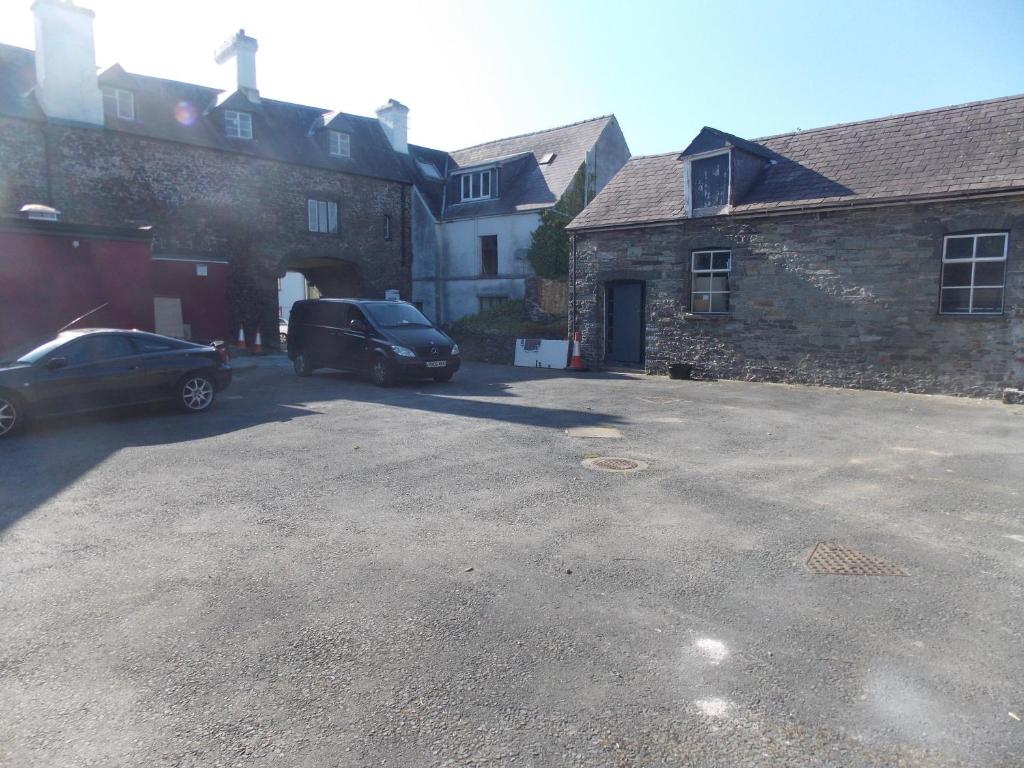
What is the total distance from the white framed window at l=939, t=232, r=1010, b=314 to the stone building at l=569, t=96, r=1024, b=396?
3cm

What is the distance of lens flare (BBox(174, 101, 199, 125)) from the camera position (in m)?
25.6

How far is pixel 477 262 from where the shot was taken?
3125 centimetres

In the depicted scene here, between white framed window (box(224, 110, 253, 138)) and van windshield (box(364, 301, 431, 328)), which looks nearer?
van windshield (box(364, 301, 431, 328))

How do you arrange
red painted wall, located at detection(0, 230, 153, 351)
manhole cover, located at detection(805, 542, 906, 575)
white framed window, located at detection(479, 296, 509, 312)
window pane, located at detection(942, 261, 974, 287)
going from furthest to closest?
white framed window, located at detection(479, 296, 509, 312)
red painted wall, located at detection(0, 230, 153, 351)
window pane, located at detection(942, 261, 974, 287)
manhole cover, located at detection(805, 542, 906, 575)

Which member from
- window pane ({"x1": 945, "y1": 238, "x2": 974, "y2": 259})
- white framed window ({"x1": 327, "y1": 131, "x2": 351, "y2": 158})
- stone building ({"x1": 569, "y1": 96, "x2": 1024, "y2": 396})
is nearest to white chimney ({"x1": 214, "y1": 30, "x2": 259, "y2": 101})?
white framed window ({"x1": 327, "y1": 131, "x2": 351, "y2": 158})

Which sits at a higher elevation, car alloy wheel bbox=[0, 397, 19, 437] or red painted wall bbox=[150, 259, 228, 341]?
red painted wall bbox=[150, 259, 228, 341]

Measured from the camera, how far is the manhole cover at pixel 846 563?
15.5ft

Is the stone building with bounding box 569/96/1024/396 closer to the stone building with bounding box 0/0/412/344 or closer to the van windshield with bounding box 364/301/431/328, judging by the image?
the van windshield with bounding box 364/301/431/328

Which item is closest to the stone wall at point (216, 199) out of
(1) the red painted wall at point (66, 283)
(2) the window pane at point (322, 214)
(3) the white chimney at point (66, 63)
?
(2) the window pane at point (322, 214)

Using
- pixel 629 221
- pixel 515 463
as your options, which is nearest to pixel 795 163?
pixel 629 221

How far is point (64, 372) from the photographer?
386 inches

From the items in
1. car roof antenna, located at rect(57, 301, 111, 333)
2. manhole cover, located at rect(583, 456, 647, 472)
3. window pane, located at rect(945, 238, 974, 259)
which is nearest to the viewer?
manhole cover, located at rect(583, 456, 647, 472)

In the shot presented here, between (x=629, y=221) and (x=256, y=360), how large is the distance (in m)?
12.9

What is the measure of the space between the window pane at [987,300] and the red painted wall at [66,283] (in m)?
18.5
